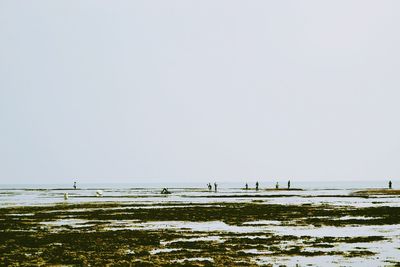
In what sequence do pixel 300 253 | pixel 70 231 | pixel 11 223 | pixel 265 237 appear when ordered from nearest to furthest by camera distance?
1. pixel 300 253
2. pixel 265 237
3. pixel 70 231
4. pixel 11 223

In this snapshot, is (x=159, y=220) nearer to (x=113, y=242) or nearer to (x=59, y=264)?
(x=113, y=242)

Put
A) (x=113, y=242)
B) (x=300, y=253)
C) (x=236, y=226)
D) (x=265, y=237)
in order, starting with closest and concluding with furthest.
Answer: (x=300, y=253) < (x=113, y=242) < (x=265, y=237) < (x=236, y=226)

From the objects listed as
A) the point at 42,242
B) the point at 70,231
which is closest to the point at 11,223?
the point at 70,231

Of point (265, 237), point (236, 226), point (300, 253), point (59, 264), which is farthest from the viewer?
point (236, 226)

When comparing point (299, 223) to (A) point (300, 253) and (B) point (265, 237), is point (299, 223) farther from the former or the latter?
(A) point (300, 253)

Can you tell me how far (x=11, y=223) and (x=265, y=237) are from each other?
19.4 meters

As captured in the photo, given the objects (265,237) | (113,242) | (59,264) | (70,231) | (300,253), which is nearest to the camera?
(59,264)

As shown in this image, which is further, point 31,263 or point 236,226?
point 236,226

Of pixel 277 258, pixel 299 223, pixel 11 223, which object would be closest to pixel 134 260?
pixel 277 258

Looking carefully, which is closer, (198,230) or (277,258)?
(277,258)

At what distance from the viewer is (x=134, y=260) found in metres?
21.2

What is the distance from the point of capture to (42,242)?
88.5 feet

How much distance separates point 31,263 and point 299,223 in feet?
67.7

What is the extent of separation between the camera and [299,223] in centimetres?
3694
